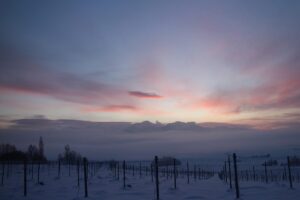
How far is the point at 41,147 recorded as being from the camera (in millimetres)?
147875

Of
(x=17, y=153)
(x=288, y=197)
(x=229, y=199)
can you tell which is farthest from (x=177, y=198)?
(x=17, y=153)

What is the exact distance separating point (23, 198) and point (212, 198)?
10.8m

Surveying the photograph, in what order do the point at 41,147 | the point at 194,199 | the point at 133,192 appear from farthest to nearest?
the point at 41,147, the point at 133,192, the point at 194,199

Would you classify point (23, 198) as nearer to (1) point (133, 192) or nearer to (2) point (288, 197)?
(1) point (133, 192)

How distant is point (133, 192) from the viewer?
20.3m

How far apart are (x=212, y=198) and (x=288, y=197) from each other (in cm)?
405

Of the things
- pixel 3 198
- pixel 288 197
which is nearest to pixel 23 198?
pixel 3 198

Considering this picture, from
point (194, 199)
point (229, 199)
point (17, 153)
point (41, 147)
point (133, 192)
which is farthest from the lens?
point (41, 147)

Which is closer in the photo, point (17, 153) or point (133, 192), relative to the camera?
point (133, 192)

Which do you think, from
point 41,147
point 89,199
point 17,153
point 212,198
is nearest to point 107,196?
point 89,199

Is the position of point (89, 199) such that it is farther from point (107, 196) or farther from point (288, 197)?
point (288, 197)

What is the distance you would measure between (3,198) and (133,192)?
771 centimetres

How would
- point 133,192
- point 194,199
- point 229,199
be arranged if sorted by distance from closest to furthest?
point 229,199 → point 194,199 → point 133,192

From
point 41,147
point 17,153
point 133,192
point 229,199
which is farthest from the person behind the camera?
point 41,147
